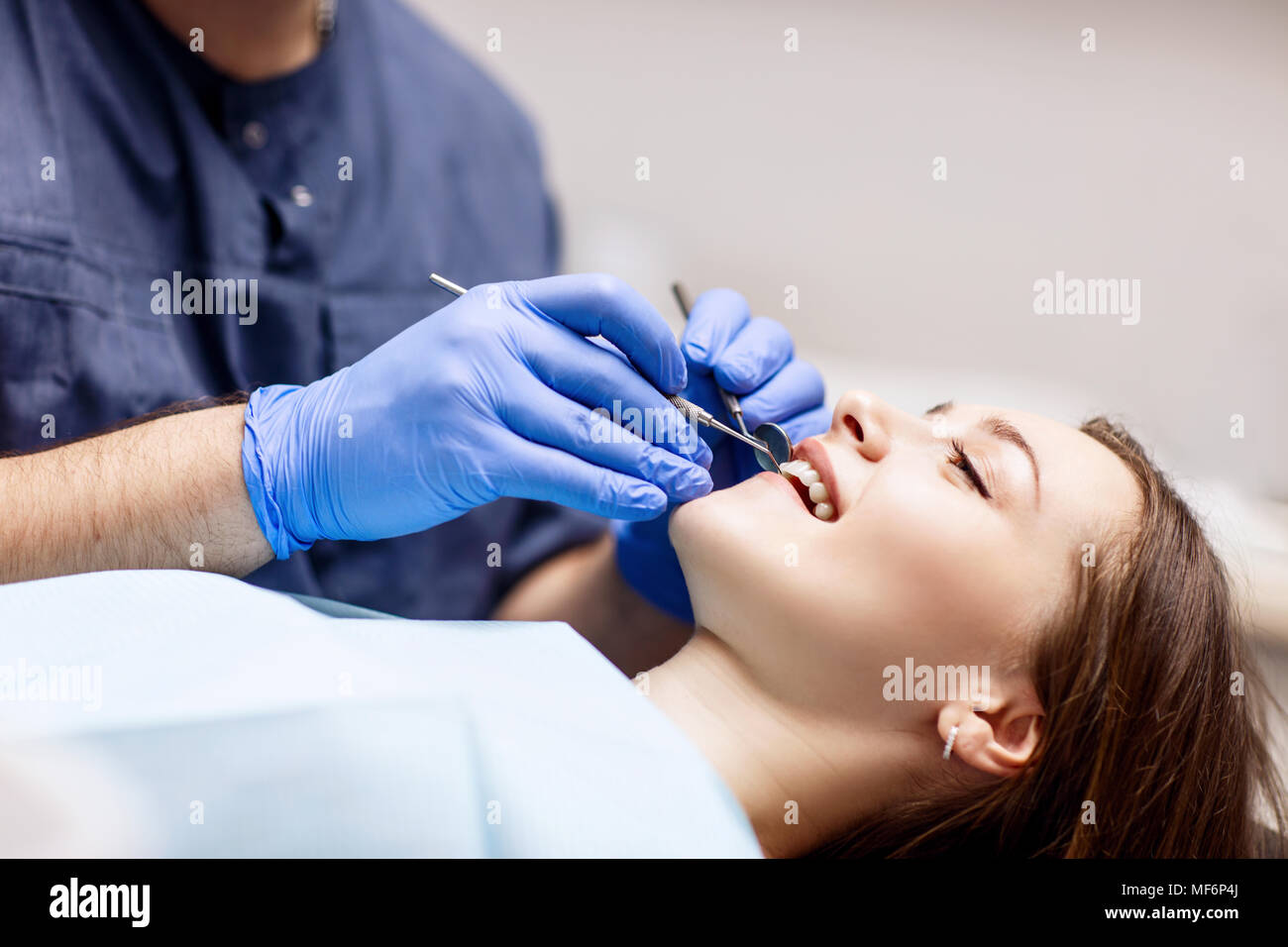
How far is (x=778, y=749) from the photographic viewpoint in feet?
3.04

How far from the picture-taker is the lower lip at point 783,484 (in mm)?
931

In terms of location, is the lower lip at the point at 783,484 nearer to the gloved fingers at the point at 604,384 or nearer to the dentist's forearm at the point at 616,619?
the gloved fingers at the point at 604,384

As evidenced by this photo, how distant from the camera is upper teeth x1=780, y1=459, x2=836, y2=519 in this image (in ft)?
3.08

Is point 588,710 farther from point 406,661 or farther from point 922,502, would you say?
point 922,502

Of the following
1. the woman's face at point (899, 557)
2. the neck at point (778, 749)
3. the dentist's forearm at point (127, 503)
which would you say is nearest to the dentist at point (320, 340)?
the dentist's forearm at point (127, 503)

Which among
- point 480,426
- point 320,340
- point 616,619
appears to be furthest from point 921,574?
→ point 320,340

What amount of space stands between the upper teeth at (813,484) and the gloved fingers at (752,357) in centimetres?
15

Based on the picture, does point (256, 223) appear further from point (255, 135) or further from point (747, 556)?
point (747, 556)

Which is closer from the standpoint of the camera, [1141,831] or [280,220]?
[1141,831]

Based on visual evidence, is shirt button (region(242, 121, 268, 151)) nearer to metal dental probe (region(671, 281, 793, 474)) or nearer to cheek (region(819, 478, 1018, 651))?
metal dental probe (region(671, 281, 793, 474))

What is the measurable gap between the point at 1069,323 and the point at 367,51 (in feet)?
4.65

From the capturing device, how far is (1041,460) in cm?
91

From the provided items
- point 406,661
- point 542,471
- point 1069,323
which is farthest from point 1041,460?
point 1069,323
